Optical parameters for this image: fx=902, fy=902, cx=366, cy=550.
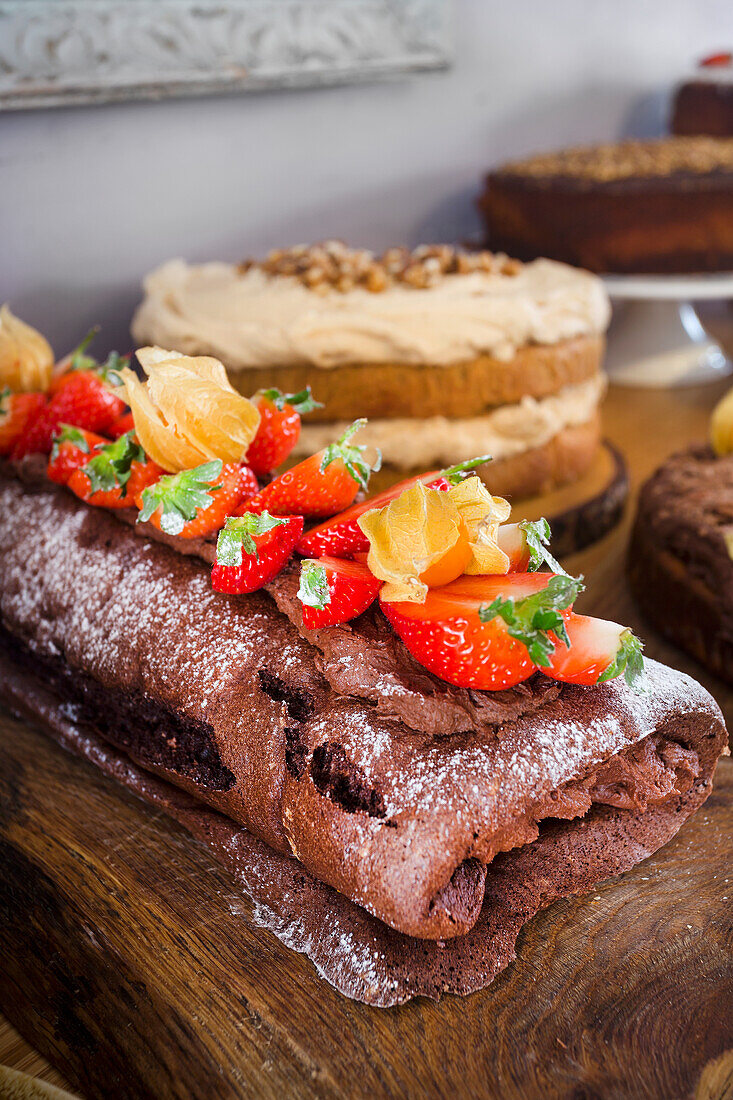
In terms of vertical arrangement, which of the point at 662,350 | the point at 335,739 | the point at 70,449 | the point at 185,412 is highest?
the point at 185,412

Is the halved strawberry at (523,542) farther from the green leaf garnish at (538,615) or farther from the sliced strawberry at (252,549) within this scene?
the sliced strawberry at (252,549)

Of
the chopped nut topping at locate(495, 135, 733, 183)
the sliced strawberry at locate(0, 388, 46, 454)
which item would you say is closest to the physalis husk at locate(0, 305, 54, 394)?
the sliced strawberry at locate(0, 388, 46, 454)

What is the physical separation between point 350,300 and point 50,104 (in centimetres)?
73

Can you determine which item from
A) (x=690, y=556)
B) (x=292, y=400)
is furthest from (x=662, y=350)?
(x=292, y=400)

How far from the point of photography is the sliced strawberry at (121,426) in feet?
4.23

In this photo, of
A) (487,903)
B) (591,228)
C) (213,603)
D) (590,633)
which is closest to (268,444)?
(213,603)

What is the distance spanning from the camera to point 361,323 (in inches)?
65.6

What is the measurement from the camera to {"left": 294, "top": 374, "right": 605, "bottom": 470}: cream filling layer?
1.75m

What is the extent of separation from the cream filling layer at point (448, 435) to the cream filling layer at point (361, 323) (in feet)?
0.40

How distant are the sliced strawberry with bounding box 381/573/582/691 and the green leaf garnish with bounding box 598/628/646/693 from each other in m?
0.06

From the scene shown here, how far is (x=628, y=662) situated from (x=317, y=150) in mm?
1874

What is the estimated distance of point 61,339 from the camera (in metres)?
2.04

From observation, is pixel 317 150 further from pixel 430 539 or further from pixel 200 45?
pixel 430 539

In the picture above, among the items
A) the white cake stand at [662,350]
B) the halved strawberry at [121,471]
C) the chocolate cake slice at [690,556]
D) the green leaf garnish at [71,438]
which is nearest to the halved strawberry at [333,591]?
the halved strawberry at [121,471]
